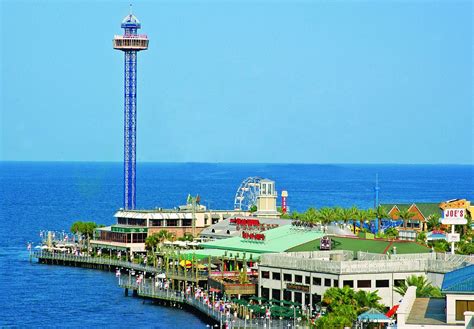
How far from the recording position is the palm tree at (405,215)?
589ft

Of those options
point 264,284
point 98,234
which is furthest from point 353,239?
point 98,234

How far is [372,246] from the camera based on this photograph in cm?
12100

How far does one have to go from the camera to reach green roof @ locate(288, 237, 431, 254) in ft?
A: 390

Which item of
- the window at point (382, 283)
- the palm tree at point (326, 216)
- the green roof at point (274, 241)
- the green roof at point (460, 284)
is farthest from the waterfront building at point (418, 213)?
the green roof at point (460, 284)

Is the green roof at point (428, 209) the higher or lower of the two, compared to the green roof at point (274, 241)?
higher

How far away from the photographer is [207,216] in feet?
595

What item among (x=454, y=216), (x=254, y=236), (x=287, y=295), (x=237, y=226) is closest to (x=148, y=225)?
(x=237, y=226)

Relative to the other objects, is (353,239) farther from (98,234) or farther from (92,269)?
(98,234)

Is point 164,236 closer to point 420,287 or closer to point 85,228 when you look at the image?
point 85,228

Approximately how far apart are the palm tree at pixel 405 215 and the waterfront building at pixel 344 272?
65.9 metres

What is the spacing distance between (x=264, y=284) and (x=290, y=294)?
422 cm

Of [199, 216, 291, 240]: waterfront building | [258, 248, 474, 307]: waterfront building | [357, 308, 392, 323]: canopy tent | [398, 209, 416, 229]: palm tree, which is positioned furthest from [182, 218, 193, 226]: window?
[357, 308, 392, 323]: canopy tent

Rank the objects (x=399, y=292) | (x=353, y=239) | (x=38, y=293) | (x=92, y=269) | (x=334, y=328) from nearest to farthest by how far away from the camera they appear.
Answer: (x=334, y=328) → (x=399, y=292) → (x=353, y=239) → (x=38, y=293) → (x=92, y=269)

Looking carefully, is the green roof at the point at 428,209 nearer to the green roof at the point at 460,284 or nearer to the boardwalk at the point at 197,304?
the boardwalk at the point at 197,304
